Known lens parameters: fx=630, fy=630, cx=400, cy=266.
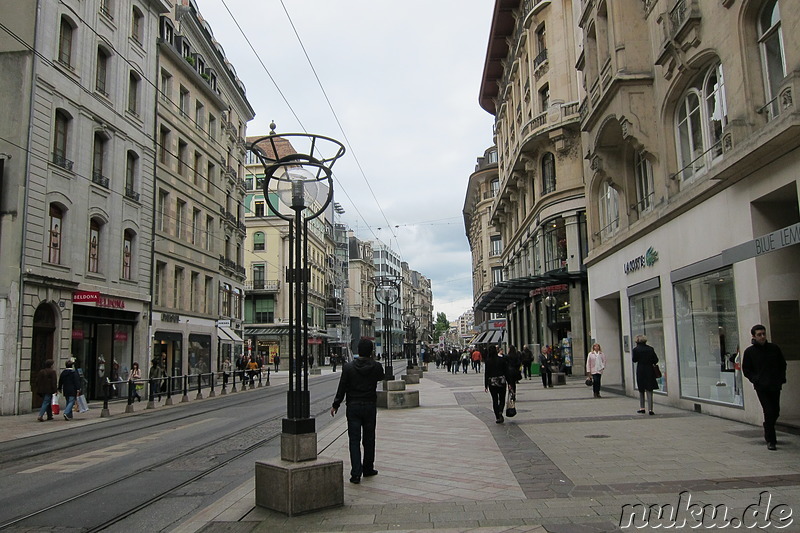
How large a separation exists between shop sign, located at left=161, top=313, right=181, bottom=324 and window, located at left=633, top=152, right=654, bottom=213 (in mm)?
21777

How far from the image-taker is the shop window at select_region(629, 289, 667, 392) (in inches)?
656

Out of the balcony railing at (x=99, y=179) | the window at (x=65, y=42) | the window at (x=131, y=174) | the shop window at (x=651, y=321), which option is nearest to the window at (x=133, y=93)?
the window at (x=131, y=174)

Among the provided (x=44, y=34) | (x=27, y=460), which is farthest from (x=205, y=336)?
(x=27, y=460)

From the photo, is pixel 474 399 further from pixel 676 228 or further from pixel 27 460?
pixel 27 460

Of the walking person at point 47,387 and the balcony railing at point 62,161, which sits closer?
the walking person at point 47,387

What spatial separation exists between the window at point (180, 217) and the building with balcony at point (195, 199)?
0.17ft

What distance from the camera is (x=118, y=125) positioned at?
84.6 ft

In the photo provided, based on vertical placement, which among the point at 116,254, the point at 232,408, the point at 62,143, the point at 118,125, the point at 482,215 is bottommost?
the point at 232,408

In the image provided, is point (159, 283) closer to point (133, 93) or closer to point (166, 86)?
point (133, 93)

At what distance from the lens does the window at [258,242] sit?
214 feet

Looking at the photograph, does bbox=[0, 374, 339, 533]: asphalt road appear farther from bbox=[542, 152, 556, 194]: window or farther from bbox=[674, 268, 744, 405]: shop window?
bbox=[542, 152, 556, 194]: window

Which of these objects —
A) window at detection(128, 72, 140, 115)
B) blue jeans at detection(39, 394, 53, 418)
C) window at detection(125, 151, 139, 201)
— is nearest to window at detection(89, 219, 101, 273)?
window at detection(125, 151, 139, 201)

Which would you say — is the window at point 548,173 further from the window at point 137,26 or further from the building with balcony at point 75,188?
the window at point 137,26

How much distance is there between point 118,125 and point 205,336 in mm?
13876
